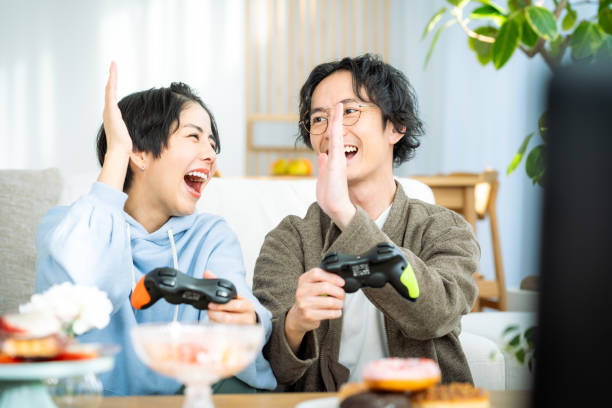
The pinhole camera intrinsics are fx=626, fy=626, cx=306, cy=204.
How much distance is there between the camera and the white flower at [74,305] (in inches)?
27.5

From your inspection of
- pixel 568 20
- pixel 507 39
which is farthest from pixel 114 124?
pixel 568 20

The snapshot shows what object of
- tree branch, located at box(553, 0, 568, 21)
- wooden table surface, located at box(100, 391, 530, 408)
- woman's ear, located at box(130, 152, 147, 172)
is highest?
tree branch, located at box(553, 0, 568, 21)

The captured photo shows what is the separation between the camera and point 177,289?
715 millimetres

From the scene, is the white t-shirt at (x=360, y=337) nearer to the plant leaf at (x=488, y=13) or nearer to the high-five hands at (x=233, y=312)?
the high-five hands at (x=233, y=312)

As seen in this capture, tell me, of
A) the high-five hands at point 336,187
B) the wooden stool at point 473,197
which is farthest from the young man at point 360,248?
the wooden stool at point 473,197

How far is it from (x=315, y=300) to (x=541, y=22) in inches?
35.5

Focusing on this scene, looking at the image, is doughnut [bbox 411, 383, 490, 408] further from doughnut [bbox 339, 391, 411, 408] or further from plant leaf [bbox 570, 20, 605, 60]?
plant leaf [bbox 570, 20, 605, 60]

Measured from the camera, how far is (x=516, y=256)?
12.2ft

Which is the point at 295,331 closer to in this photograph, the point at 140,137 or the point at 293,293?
the point at 293,293

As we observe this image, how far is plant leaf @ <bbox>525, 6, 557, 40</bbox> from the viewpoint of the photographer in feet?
4.58

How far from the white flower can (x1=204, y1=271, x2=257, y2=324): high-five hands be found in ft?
0.68

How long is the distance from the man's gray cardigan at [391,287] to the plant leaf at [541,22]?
1.51 ft

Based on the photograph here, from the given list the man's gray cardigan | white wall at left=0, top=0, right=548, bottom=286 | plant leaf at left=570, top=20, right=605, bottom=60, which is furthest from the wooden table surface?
white wall at left=0, top=0, right=548, bottom=286

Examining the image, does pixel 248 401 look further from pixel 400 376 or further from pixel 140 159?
pixel 140 159
